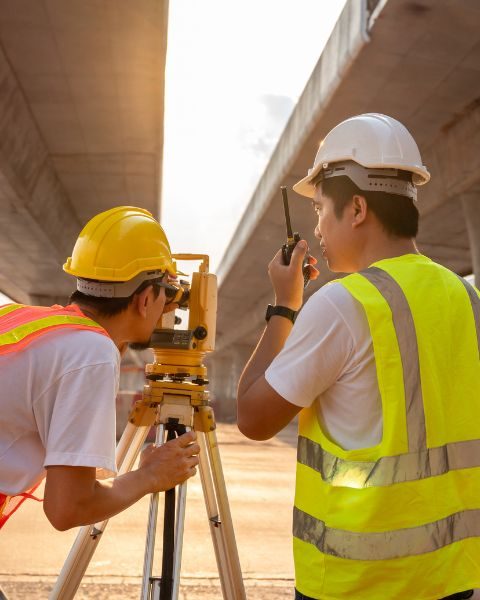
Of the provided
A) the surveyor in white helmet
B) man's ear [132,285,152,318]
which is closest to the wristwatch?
the surveyor in white helmet

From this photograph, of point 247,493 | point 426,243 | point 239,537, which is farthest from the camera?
point 426,243

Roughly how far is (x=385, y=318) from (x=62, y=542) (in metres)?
4.59

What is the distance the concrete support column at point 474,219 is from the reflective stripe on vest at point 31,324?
11977mm

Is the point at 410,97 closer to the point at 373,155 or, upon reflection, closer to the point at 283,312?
the point at 373,155

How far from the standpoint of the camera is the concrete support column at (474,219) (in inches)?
500

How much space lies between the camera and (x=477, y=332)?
160 centimetres

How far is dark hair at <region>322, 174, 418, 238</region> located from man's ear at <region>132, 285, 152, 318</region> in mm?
729

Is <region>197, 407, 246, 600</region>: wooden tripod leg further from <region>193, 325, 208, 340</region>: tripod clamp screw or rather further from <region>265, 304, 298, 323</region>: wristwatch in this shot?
<region>265, 304, 298, 323</region>: wristwatch

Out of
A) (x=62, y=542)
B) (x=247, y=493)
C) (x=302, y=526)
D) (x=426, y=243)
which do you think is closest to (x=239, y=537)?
(x=62, y=542)

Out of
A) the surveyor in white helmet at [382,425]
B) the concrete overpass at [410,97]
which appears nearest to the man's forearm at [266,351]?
the surveyor in white helmet at [382,425]

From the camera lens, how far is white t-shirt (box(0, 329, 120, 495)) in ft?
5.27

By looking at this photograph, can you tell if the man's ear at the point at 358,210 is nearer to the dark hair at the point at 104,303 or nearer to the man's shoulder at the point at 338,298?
the man's shoulder at the point at 338,298

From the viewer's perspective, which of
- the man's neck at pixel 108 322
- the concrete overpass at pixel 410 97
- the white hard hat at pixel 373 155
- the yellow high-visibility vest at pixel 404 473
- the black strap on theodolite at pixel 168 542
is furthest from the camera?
the concrete overpass at pixel 410 97

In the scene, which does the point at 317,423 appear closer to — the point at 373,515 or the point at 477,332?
the point at 373,515
